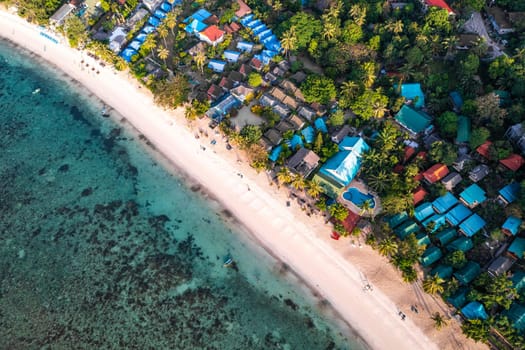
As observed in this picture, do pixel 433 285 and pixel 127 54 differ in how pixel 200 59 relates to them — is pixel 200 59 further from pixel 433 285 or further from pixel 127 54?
pixel 433 285

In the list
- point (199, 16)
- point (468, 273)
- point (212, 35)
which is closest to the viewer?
point (468, 273)

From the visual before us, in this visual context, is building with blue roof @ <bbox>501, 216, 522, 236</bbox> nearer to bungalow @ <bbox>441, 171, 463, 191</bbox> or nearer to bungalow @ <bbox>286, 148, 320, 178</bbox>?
bungalow @ <bbox>441, 171, 463, 191</bbox>

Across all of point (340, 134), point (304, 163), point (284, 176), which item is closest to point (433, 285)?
point (284, 176)

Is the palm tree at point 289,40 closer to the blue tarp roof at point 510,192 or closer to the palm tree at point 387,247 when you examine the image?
→ the palm tree at point 387,247

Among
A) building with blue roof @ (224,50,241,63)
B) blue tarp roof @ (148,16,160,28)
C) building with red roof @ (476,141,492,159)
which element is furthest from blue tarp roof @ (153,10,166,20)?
building with red roof @ (476,141,492,159)

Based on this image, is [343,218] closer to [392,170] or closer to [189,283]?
[392,170]

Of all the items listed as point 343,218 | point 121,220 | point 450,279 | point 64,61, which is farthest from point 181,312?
point 64,61

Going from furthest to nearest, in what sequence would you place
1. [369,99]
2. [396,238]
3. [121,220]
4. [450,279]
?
[369,99]
[121,220]
[396,238]
[450,279]

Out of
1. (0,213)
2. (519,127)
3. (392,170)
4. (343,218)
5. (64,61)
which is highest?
(519,127)
